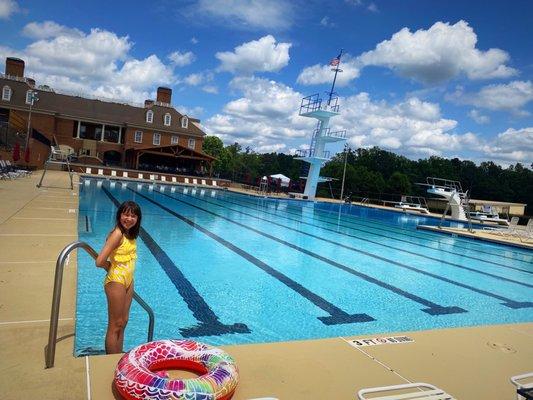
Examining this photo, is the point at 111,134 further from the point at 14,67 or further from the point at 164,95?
the point at 14,67

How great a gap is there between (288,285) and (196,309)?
88.0 inches

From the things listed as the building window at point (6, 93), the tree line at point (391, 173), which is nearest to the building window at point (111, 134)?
the building window at point (6, 93)

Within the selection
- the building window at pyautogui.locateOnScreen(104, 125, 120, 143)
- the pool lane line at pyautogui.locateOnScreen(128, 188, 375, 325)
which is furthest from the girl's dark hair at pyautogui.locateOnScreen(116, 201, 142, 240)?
the building window at pyautogui.locateOnScreen(104, 125, 120, 143)

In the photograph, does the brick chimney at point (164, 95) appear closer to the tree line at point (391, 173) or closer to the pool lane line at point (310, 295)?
the tree line at point (391, 173)

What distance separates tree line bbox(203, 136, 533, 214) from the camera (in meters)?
53.7

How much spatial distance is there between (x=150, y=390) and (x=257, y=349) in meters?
1.32

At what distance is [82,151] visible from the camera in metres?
40.3

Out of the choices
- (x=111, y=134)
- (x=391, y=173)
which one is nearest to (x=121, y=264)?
(x=111, y=134)

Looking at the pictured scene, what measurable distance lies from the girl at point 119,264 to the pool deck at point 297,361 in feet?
0.93

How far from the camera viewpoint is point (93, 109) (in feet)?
142

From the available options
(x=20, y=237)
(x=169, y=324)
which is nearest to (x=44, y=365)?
(x=169, y=324)

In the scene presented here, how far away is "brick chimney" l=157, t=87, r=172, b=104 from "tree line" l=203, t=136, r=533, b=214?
11189 mm

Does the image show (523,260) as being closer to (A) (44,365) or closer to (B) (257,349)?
(B) (257,349)

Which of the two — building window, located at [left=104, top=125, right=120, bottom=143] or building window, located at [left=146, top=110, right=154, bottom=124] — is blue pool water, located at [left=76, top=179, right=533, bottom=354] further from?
building window, located at [left=146, top=110, right=154, bottom=124]
